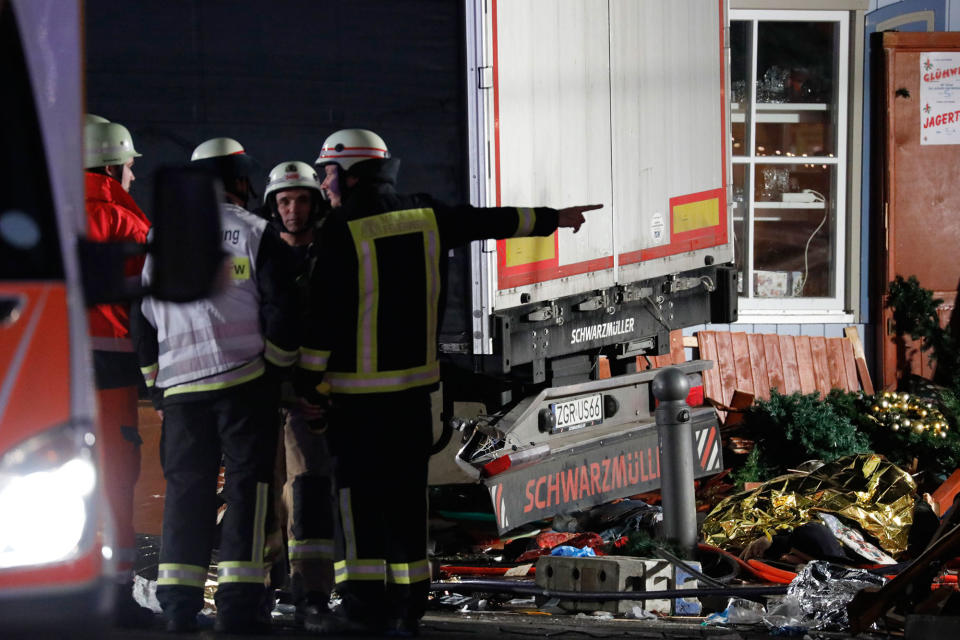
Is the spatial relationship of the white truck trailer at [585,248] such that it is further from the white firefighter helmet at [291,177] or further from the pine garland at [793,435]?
the pine garland at [793,435]

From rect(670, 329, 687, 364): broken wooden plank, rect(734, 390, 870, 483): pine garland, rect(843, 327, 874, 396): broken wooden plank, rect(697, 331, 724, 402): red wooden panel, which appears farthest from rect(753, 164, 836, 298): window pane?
rect(734, 390, 870, 483): pine garland

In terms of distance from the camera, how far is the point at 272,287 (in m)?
5.57

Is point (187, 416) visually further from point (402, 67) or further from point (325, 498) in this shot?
point (402, 67)

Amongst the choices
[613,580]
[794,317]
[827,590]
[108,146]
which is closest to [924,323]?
[794,317]

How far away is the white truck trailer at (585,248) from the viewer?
23.8 ft

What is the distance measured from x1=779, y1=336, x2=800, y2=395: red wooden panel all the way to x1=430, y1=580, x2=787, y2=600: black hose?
6045 millimetres

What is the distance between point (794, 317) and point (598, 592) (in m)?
7.05

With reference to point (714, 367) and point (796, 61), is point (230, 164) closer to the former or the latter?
point (714, 367)

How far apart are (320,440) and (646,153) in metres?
3.32

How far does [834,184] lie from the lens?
509 inches

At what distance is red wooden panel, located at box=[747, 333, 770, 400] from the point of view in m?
12.1

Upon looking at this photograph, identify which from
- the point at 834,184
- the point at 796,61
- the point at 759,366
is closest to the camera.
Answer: the point at 759,366

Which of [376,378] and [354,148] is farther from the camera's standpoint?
[354,148]

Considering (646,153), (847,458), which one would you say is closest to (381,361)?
(646,153)
